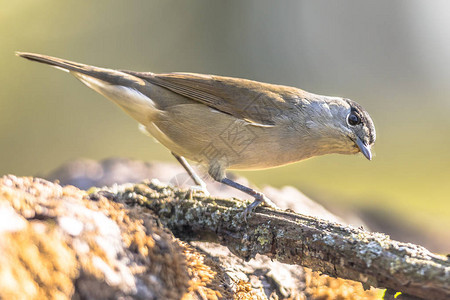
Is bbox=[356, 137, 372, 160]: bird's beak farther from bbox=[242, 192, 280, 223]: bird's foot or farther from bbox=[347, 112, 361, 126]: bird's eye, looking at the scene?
bbox=[242, 192, 280, 223]: bird's foot

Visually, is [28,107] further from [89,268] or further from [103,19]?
[89,268]

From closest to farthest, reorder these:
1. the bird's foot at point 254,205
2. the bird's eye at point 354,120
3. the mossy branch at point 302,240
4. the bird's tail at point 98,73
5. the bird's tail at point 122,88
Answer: the mossy branch at point 302,240, the bird's foot at point 254,205, the bird's tail at point 98,73, the bird's tail at point 122,88, the bird's eye at point 354,120

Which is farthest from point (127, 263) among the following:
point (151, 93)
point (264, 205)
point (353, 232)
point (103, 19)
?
point (103, 19)

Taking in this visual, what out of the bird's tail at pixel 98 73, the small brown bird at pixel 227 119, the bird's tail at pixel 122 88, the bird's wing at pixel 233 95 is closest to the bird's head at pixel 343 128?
the small brown bird at pixel 227 119

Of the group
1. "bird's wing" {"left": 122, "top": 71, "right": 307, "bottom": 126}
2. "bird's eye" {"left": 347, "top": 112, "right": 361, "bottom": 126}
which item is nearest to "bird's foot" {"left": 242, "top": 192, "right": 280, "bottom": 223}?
"bird's wing" {"left": 122, "top": 71, "right": 307, "bottom": 126}

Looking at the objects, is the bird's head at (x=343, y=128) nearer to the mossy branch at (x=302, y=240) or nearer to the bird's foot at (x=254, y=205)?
the bird's foot at (x=254, y=205)

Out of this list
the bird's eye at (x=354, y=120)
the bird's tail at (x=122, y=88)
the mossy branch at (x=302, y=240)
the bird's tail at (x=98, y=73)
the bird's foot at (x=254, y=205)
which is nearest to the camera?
the mossy branch at (x=302, y=240)

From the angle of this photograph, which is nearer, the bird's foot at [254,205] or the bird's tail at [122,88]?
the bird's foot at [254,205]

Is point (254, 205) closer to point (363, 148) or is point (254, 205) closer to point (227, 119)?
point (227, 119)

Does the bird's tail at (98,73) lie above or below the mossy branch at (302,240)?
above
